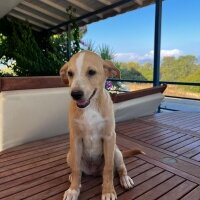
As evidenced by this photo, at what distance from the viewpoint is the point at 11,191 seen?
5.99 feet

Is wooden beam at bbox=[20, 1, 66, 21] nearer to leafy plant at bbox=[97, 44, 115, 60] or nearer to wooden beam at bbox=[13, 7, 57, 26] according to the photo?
wooden beam at bbox=[13, 7, 57, 26]

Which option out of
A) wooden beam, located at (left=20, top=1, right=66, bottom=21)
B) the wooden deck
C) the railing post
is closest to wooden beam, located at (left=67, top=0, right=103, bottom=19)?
wooden beam, located at (left=20, top=1, right=66, bottom=21)

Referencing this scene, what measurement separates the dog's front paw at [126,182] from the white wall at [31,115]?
1.30 metres

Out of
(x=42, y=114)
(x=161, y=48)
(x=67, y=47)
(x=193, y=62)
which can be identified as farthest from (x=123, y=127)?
(x=193, y=62)

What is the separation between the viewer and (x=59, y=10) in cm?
668

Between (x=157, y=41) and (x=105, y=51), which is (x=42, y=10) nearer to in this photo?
(x=105, y=51)

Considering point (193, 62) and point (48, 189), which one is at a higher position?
point (193, 62)

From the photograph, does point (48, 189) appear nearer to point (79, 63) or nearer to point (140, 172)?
point (140, 172)

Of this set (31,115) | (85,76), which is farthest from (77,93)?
(31,115)

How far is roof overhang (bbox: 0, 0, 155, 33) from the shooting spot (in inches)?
216

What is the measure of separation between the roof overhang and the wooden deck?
3.17 meters

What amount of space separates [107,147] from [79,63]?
1.97 ft

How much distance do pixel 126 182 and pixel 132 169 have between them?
1.07ft

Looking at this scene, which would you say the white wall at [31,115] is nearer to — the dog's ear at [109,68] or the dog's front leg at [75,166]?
Answer: the dog's front leg at [75,166]
